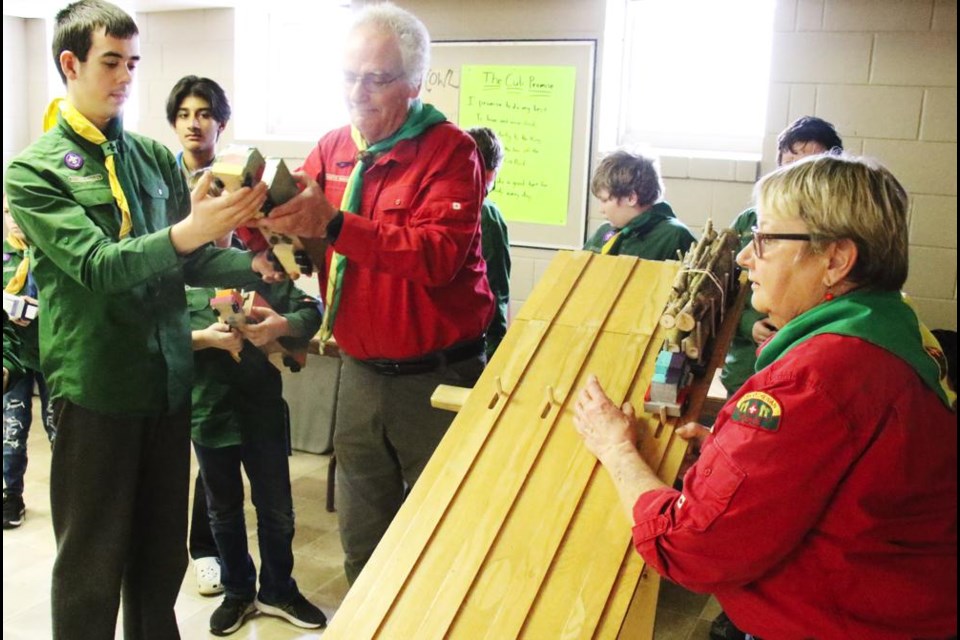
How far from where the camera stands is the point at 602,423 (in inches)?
69.1

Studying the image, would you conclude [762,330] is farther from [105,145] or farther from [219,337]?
[105,145]

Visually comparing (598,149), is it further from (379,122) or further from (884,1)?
(379,122)

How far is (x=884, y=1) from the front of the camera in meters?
3.74

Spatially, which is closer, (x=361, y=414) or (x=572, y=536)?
(x=572, y=536)

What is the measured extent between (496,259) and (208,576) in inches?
60.4

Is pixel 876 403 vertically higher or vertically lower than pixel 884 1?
lower

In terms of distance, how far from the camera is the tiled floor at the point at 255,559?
10.1ft

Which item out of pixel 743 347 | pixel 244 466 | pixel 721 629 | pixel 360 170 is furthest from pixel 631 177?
pixel 244 466

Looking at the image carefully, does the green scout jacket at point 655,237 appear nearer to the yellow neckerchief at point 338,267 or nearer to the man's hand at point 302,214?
the yellow neckerchief at point 338,267

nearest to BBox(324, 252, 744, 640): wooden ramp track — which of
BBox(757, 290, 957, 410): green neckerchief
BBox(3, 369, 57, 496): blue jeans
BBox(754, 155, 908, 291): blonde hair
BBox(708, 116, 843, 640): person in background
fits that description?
BBox(757, 290, 957, 410): green neckerchief

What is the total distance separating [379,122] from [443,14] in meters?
2.59

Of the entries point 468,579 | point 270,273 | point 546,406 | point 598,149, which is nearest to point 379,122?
point 270,273

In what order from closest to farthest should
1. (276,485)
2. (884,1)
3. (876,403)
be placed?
(876,403) → (276,485) → (884,1)

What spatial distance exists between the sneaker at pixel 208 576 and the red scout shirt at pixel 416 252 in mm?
1434
